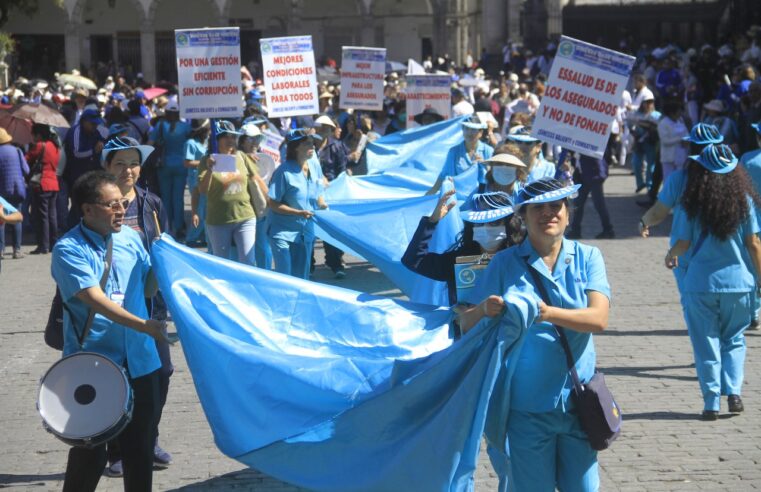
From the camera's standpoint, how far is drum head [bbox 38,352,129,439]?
5.89 meters

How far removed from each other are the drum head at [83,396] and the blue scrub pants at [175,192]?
12.6m

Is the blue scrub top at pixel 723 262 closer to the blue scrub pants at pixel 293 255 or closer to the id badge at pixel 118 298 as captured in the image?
the id badge at pixel 118 298

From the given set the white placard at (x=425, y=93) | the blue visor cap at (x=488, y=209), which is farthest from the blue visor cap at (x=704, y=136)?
the white placard at (x=425, y=93)

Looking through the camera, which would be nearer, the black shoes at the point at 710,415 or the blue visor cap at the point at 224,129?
the black shoes at the point at 710,415

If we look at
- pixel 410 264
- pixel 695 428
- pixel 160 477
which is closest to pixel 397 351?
pixel 410 264

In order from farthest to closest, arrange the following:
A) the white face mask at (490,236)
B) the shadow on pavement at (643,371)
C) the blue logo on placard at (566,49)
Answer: the blue logo on placard at (566,49)
the shadow on pavement at (643,371)
the white face mask at (490,236)

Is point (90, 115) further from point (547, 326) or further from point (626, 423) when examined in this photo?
point (547, 326)

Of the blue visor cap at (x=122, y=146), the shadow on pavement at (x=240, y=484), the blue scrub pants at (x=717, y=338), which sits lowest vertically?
the shadow on pavement at (x=240, y=484)

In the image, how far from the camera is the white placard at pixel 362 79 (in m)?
19.9

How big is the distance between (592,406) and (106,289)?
237cm

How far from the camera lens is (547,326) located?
17.6ft

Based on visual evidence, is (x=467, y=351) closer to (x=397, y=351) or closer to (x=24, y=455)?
(x=397, y=351)

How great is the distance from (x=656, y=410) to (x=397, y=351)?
2.81 metres

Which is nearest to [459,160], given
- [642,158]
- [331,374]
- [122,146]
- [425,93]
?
[425,93]
